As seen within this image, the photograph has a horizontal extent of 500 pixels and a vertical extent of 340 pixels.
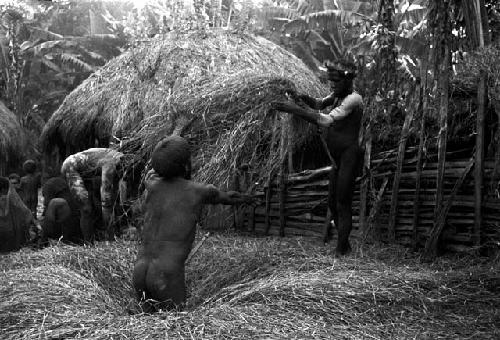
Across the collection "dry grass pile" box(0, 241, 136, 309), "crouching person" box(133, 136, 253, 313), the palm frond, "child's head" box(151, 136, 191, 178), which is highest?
the palm frond

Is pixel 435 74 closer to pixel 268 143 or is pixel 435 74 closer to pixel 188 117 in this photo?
pixel 268 143

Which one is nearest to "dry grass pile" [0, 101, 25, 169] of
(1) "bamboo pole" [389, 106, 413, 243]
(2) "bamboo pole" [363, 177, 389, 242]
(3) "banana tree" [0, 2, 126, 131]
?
(3) "banana tree" [0, 2, 126, 131]

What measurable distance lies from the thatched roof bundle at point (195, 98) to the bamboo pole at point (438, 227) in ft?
4.82

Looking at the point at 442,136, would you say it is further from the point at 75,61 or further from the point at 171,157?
the point at 75,61

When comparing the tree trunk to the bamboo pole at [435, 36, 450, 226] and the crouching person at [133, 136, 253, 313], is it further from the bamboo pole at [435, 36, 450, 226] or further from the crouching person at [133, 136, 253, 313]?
the crouching person at [133, 136, 253, 313]

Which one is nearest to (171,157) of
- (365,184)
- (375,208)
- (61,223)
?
(375,208)

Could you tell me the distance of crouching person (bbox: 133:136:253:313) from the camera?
352cm

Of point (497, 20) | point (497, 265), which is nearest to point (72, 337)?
point (497, 265)

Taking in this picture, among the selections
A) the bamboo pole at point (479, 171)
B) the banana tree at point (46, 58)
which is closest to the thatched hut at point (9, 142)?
the banana tree at point (46, 58)

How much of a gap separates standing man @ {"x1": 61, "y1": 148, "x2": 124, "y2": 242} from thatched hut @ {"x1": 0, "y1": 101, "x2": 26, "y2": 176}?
6012 mm

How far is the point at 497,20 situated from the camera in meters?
6.91

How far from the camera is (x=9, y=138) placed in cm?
1301

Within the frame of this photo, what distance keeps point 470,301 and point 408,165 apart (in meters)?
2.64

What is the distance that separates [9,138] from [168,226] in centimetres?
1047
